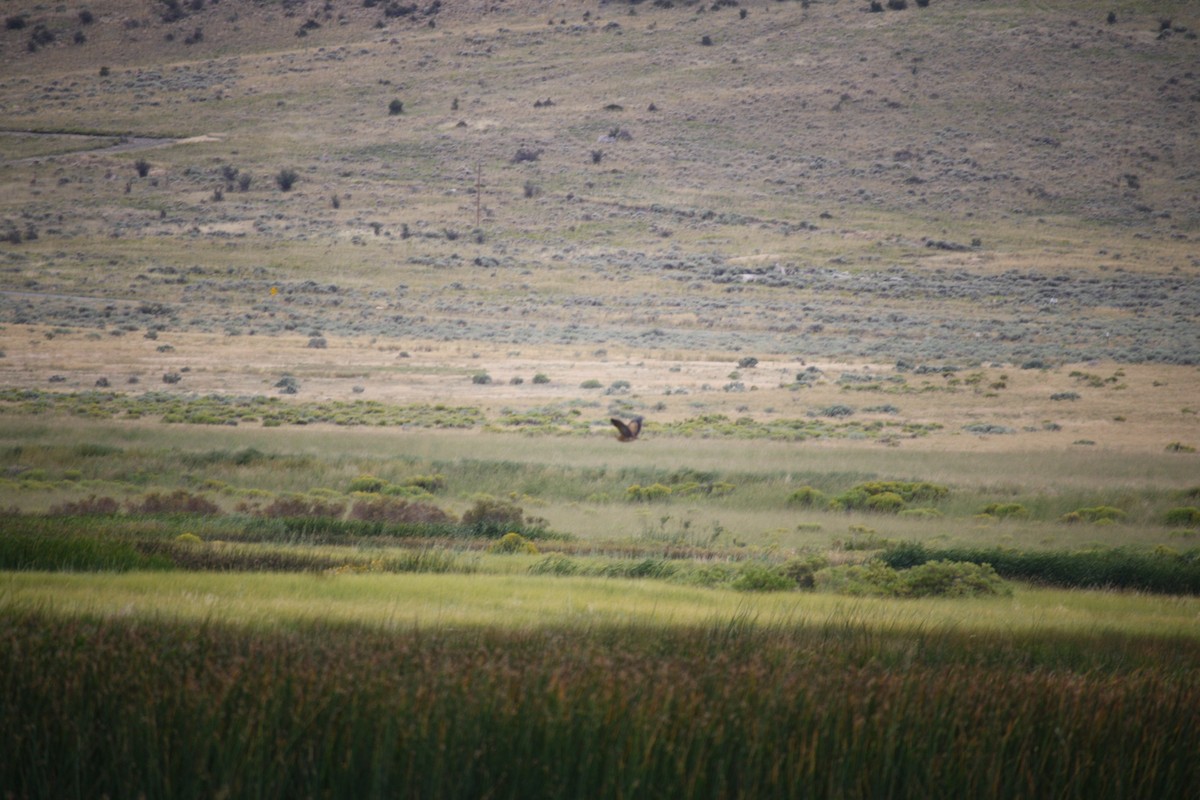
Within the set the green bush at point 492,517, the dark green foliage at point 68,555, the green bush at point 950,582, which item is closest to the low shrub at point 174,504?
the green bush at point 492,517

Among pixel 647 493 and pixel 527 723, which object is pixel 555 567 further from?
pixel 527 723

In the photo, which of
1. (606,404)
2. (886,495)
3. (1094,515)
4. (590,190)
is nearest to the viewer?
(1094,515)

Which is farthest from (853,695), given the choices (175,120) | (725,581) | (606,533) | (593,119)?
(175,120)

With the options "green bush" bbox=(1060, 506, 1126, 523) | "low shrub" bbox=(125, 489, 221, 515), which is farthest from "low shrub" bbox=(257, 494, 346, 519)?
"green bush" bbox=(1060, 506, 1126, 523)

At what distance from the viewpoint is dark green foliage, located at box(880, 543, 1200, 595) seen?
17812 millimetres

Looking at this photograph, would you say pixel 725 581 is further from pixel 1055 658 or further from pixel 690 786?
pixel 690 786

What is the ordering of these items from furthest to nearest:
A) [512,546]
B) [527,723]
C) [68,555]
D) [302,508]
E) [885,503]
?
[885,503] < [302,508] < [512,546] < [68,555] < [527,723]

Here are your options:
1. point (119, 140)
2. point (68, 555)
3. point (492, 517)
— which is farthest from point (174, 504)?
point (119, 140)

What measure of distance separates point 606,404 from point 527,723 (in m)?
35.6

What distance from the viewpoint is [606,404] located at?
136ft

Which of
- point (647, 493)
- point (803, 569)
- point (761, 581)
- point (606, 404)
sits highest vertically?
point (761, 581)

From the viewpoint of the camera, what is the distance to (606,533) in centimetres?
2225

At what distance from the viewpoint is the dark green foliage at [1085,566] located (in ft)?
58.4

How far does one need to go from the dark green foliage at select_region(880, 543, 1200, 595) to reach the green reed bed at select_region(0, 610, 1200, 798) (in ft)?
35.3
